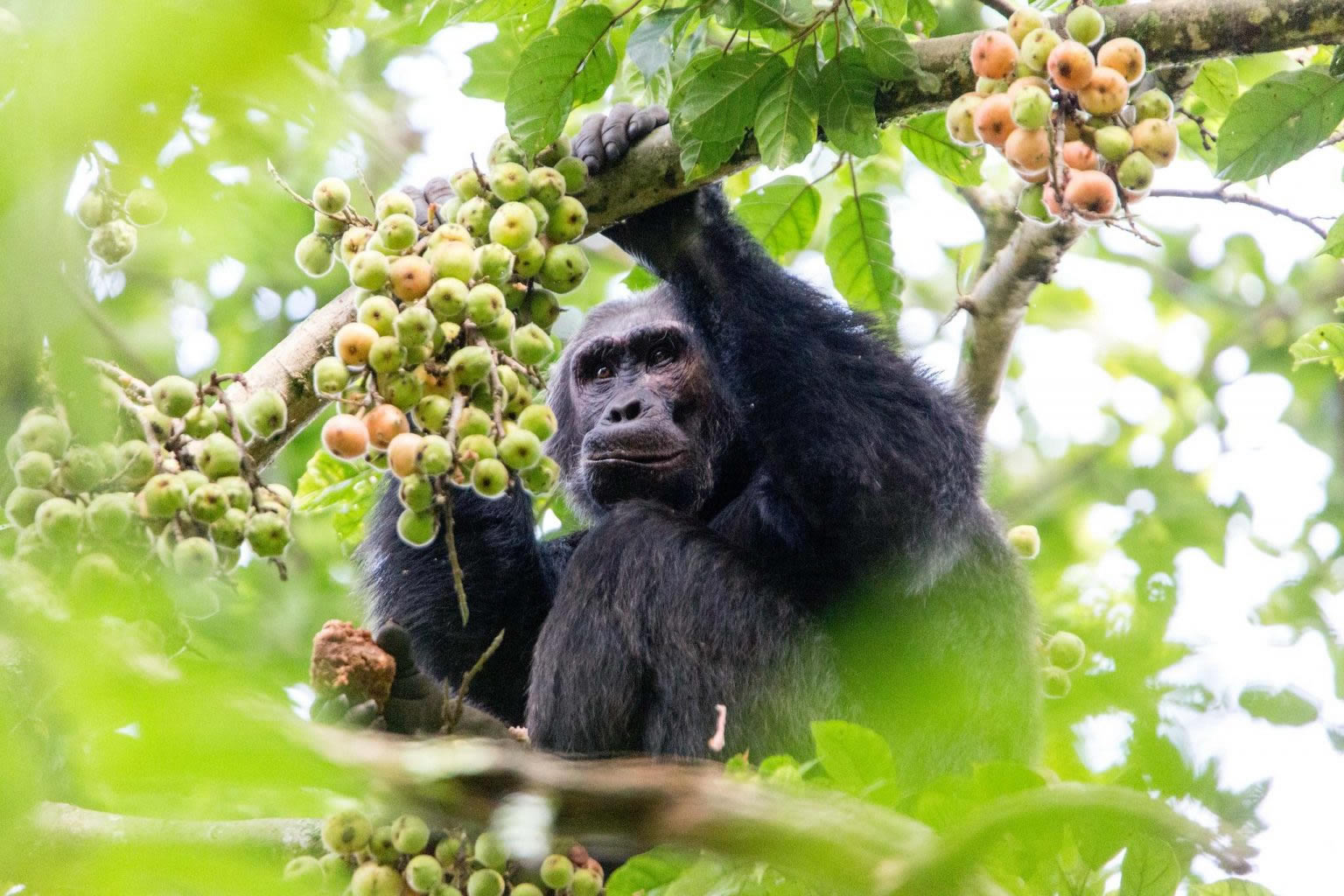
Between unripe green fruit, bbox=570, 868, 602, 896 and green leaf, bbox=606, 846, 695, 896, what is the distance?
14.2 inches

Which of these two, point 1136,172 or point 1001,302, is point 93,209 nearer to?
point 1136,172

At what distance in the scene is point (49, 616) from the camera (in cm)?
105

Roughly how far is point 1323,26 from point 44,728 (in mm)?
3041

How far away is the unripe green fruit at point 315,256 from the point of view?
3023 millimetres

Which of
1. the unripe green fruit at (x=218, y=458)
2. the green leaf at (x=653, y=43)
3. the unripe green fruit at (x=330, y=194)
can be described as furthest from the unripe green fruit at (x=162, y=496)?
the green leaf at (x=653, y=43)

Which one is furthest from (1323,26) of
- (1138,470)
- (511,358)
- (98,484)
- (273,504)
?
(1138,470)

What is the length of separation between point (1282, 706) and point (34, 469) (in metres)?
1.68

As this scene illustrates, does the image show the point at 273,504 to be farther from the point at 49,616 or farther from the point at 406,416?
the point at 49,616

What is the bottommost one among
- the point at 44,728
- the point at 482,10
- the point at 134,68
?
the point at 44,728

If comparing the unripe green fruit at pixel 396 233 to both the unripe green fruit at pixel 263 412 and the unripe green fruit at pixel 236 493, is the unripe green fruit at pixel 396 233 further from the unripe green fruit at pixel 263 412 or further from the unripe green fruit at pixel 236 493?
the unripe green fruit at pixel 236 493

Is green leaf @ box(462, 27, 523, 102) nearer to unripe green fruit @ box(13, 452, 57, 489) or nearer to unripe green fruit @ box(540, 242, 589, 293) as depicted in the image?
unripe green fruit @ box(540, 242, 589, 293)

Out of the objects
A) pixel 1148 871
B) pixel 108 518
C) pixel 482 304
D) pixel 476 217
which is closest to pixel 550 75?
pixel 476 217

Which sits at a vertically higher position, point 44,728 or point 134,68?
point 134,68

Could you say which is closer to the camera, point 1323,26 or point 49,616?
point 49,616
